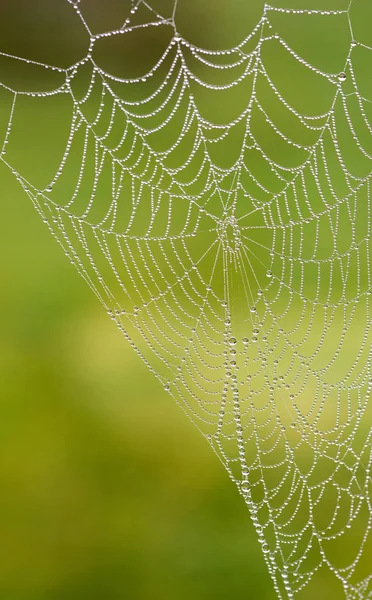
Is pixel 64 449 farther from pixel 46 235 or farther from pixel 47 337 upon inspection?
pixel 46 235

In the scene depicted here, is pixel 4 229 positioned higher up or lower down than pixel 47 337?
higher up

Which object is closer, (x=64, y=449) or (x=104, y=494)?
(x=104, y=494)

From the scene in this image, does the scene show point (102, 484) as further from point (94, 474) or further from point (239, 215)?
point (239, 215)

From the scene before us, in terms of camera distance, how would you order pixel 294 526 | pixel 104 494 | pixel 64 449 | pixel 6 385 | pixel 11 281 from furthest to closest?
pixel 11 281 → pixel 6 385 → pixel 64 449 → pixel 104 494 → pixel 294 526

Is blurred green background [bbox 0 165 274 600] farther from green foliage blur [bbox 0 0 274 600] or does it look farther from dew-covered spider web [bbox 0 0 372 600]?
dew-covered spider web [bbox 0 0 372 600]

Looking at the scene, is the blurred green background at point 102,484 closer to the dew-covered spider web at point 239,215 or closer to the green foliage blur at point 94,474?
the green foliage blur at point 94,474

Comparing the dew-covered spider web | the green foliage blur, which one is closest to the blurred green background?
the green foliage blur

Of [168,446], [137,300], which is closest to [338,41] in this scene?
[137,300]

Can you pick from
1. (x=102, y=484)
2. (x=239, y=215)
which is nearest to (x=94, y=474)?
(x=102, y=484)
